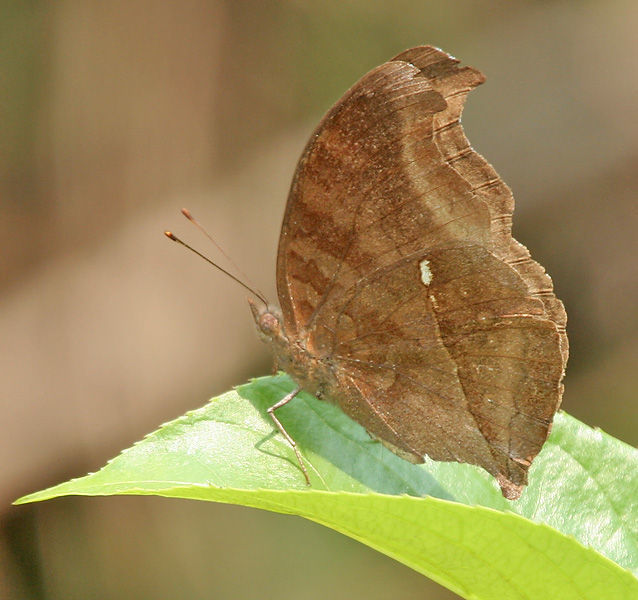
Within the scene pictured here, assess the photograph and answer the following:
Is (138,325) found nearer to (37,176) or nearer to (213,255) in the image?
(213,255)

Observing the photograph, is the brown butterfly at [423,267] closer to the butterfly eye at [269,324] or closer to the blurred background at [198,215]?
the butterfly eye at [269,324]

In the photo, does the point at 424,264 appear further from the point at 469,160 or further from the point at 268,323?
the point at 268,323

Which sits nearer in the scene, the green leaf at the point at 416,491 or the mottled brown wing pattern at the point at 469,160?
the green leaf at the point at 416,491

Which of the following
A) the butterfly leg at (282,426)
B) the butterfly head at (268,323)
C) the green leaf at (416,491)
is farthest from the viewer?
the butterfly head at (268,323)

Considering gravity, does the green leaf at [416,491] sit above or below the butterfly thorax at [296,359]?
below

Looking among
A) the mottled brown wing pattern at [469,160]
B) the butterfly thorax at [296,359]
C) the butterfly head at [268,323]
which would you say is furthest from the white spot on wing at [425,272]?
the butterfly head at [268,323]

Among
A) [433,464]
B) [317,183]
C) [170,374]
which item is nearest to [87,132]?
[170,374]

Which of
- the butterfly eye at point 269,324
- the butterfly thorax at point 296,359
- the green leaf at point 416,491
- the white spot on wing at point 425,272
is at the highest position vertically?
the white spot on wing at point 425,272
